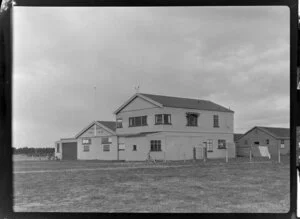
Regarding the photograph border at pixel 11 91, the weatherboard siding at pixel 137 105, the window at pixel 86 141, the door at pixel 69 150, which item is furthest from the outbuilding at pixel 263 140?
the door at pixel 69 150

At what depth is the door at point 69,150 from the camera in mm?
5004

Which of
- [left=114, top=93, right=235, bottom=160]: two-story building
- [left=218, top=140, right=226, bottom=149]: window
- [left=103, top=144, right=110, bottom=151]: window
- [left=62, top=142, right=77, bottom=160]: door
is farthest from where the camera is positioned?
[left=103, top=144, right=110, bottom=151]: window

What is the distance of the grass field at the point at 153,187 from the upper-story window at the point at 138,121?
23.1 inches

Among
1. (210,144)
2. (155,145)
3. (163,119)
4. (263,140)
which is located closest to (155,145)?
(155,145)

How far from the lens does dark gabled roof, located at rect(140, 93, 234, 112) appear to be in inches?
199

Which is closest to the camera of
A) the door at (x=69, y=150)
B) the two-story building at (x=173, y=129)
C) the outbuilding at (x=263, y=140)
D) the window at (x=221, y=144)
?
the outbuilding at (x=263, y=140)

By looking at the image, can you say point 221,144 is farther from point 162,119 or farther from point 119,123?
point 119,123

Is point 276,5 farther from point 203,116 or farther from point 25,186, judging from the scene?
point 25,186

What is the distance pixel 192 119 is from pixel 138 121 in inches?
29.1

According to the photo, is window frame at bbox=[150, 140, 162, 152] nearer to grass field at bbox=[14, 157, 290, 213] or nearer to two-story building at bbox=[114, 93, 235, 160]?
two-story building at bbox=[114, 93, 235, 160]

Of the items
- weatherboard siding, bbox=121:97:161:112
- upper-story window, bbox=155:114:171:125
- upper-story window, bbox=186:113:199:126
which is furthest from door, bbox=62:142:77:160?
upper-story window, bbox=186:113:199:126

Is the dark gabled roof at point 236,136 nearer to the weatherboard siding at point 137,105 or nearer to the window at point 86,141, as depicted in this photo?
the weatherboard siding at point 137,105

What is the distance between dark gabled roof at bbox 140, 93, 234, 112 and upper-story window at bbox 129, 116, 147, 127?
0.38 meters

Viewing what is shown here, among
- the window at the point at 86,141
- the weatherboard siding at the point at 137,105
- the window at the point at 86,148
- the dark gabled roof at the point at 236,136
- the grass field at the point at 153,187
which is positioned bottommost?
the grass field at the point at 153,187
